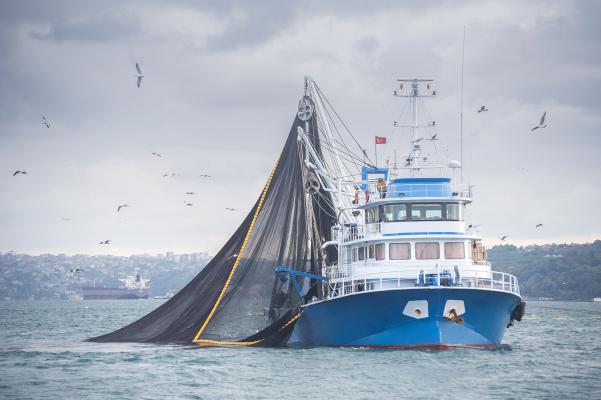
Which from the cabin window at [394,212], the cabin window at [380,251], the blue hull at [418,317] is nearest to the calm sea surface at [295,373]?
the blue hull at [418,317]

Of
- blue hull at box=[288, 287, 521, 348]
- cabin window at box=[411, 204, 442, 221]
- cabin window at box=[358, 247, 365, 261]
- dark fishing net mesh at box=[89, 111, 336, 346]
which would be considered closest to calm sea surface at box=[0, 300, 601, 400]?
blue hull at box=[288, 287, 521, 348]

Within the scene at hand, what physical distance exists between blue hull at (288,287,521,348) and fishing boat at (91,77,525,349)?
0.18 feet

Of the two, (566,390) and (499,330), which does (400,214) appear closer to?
(499,330)

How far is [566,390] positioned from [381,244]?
13.0 metres

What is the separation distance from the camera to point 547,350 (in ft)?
162

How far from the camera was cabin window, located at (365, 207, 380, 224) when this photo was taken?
152ft

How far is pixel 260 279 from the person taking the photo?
49.8 m

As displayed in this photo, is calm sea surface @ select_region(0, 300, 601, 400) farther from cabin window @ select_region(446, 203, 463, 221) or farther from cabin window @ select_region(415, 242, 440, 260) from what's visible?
cabin window @ select_region(446, 203, 463, 221)

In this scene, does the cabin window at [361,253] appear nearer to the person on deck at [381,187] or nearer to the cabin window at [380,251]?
the cabin window at [380,251]

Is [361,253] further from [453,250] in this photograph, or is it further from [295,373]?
[295,373]

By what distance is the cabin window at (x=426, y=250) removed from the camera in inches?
1742

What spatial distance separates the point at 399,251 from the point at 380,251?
959mm

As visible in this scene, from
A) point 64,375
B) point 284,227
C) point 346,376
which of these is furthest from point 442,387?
point 284,227

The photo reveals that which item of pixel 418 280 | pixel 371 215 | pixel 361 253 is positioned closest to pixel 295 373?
pixel 418 280
